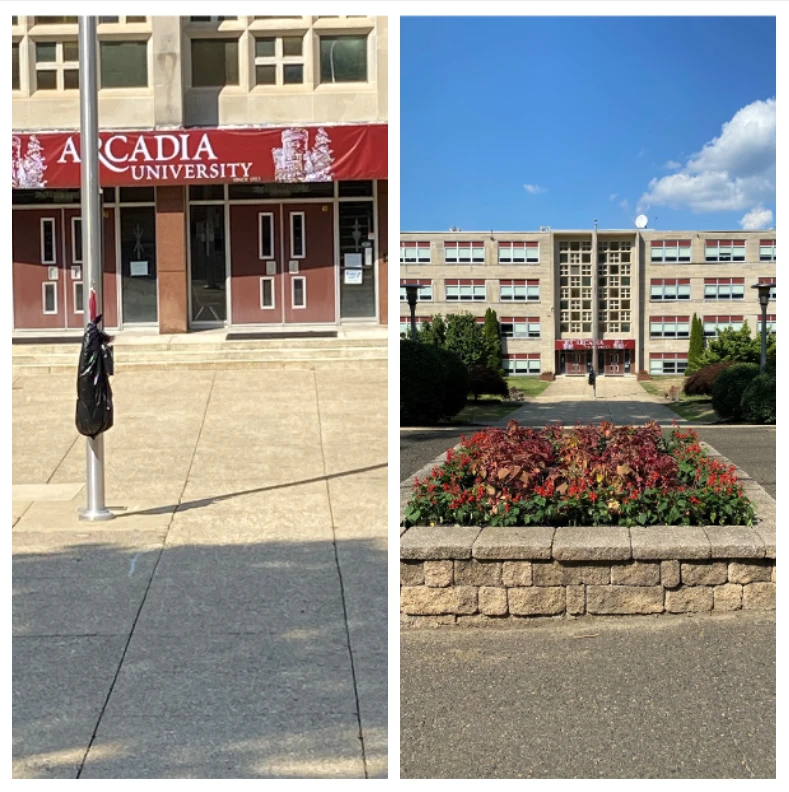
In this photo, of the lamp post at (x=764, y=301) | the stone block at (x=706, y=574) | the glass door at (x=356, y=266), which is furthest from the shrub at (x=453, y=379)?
the glass door at (x=356, y=266)

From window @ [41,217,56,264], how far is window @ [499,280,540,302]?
1487cm

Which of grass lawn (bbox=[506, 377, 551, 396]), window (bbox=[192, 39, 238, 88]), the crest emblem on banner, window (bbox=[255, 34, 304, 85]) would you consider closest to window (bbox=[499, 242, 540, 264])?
grass lawn (bbox=[506, 377, 551, 396])

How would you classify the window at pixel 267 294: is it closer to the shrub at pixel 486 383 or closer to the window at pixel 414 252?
the shrub at pixel 486 383

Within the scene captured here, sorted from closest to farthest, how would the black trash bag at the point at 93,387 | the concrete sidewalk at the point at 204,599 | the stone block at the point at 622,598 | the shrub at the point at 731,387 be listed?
the shrub at the point at 731,387, the stone block at the point at 622,598, the concrete sidewalk at the point at 204,599, the black trash bag at the point at 93,387

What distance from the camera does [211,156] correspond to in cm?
1495

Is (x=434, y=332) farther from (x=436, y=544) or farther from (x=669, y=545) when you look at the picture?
(x=669, y=545)

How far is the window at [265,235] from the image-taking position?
16.2 m

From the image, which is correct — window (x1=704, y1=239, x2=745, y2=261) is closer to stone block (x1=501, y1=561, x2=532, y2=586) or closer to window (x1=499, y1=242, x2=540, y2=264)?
window (x1=499, y1=242, x2=540, y2=264)

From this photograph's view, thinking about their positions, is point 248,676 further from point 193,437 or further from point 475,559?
point 193,437

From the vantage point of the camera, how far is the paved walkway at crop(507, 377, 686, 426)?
8.07 feet

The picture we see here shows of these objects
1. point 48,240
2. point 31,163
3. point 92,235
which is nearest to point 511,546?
point 92,235

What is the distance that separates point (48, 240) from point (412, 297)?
1495cm

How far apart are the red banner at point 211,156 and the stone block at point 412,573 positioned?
12027 millimetres

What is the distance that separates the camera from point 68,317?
16.4m
